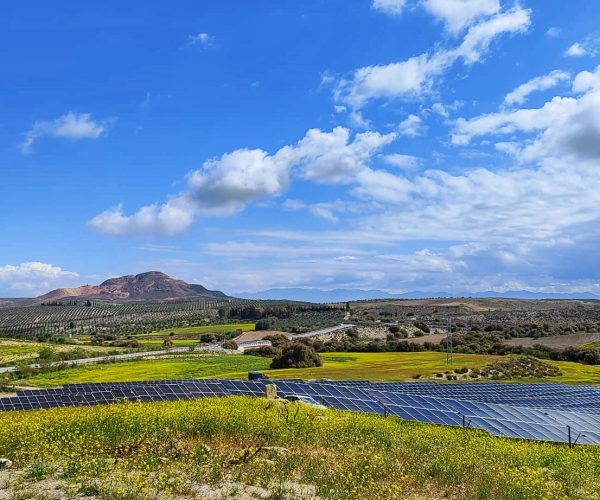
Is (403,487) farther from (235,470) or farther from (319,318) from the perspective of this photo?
(319,318)

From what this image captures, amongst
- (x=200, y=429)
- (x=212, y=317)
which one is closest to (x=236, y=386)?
(x=200, y=429)

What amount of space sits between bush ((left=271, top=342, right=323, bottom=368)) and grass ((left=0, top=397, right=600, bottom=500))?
160ft

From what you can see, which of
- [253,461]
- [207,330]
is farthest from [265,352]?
[253,461]

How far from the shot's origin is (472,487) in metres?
11.5

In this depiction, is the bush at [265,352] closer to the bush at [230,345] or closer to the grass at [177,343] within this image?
the bush at [230,345]

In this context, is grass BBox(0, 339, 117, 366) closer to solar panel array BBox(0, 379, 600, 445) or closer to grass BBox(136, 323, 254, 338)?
grass BBox(136, 323, 254, 338)

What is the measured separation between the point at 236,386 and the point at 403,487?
1948 cm

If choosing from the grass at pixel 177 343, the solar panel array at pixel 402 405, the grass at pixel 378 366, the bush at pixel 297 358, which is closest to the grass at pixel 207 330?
the grass at pixel 177 343

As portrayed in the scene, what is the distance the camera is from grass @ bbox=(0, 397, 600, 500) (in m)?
10.0

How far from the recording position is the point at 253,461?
1151 cm

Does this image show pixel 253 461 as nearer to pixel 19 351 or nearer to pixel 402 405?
pixel 402 405

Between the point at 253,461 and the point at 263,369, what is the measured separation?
176 feet

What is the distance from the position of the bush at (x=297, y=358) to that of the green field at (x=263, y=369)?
Result: 149cm

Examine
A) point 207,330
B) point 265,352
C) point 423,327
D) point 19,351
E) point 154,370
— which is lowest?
point 265,352
